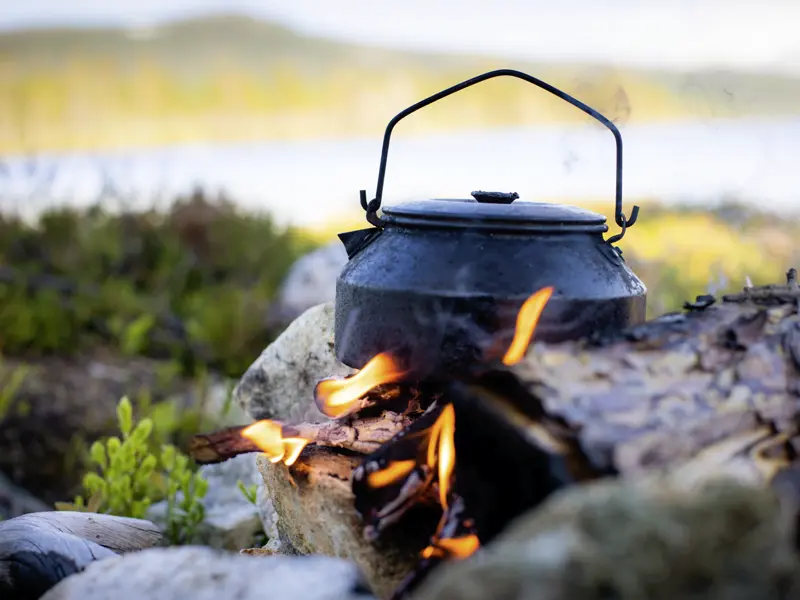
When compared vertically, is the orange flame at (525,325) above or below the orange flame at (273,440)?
above

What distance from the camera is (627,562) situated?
51.7 inches

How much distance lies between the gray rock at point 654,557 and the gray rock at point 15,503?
3.14m

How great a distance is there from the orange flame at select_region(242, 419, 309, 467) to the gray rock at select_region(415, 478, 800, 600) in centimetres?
104

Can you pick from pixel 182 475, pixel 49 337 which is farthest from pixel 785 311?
pixel 49 337

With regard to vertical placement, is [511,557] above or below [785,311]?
below

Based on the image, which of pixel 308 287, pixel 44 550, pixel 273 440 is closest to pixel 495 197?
pixel 273 440

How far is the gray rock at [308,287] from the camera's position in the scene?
6.44 meters

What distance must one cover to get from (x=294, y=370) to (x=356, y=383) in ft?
3.33

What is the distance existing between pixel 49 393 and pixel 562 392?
4536 mm

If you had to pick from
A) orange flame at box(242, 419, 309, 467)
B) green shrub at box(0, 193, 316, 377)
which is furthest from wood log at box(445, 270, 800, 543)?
green shrub at box(0, 193, 316, 377)

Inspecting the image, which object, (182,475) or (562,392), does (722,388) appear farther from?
(182,475)

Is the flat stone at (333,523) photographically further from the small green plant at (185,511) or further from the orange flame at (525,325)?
the small green plant at (185,511)

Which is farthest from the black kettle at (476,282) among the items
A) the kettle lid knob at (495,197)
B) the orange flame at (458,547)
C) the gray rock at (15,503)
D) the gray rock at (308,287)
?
the gray rock at (308,287)

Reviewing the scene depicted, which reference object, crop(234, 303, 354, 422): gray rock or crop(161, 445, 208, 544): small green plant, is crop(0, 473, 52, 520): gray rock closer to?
crop(161, 445, 208, 544): small green plant
